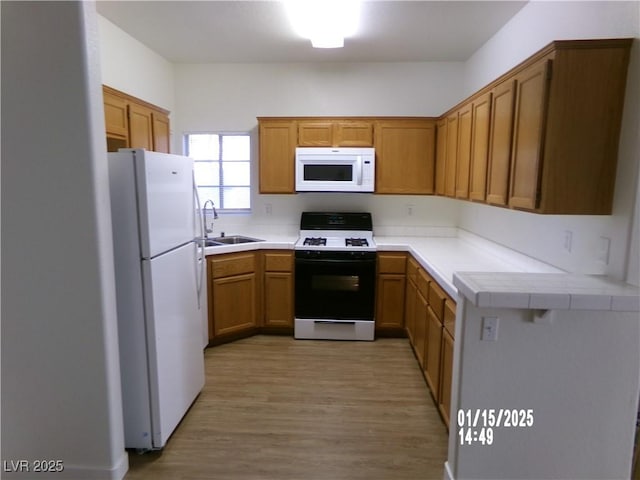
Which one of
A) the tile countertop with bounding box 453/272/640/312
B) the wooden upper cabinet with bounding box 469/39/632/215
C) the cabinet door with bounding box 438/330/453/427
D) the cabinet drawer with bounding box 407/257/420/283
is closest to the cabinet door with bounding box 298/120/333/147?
the cabinet drawer with bounding box 407/257/420/283

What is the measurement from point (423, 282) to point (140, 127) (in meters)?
2.44

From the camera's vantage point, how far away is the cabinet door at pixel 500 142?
83.4 inches

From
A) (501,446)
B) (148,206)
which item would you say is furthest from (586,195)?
(148,206)

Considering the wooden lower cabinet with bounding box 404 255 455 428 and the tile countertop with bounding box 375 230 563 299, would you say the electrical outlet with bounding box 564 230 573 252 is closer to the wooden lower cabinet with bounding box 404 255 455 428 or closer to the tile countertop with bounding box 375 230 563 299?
the tile countertop with bounding box 375 230 563 299

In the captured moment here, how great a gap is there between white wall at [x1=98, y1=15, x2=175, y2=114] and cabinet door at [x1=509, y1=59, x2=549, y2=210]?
276 cm

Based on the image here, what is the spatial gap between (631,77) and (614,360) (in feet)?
4.02

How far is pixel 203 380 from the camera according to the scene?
2.72 metres

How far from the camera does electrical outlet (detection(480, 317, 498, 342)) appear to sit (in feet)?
5.57

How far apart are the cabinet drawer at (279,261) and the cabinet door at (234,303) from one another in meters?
0.19

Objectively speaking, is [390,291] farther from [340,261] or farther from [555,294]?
[555,294]

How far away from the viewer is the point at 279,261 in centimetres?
365

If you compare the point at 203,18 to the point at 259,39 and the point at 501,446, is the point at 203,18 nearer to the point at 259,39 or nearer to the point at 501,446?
the point at 259,39
